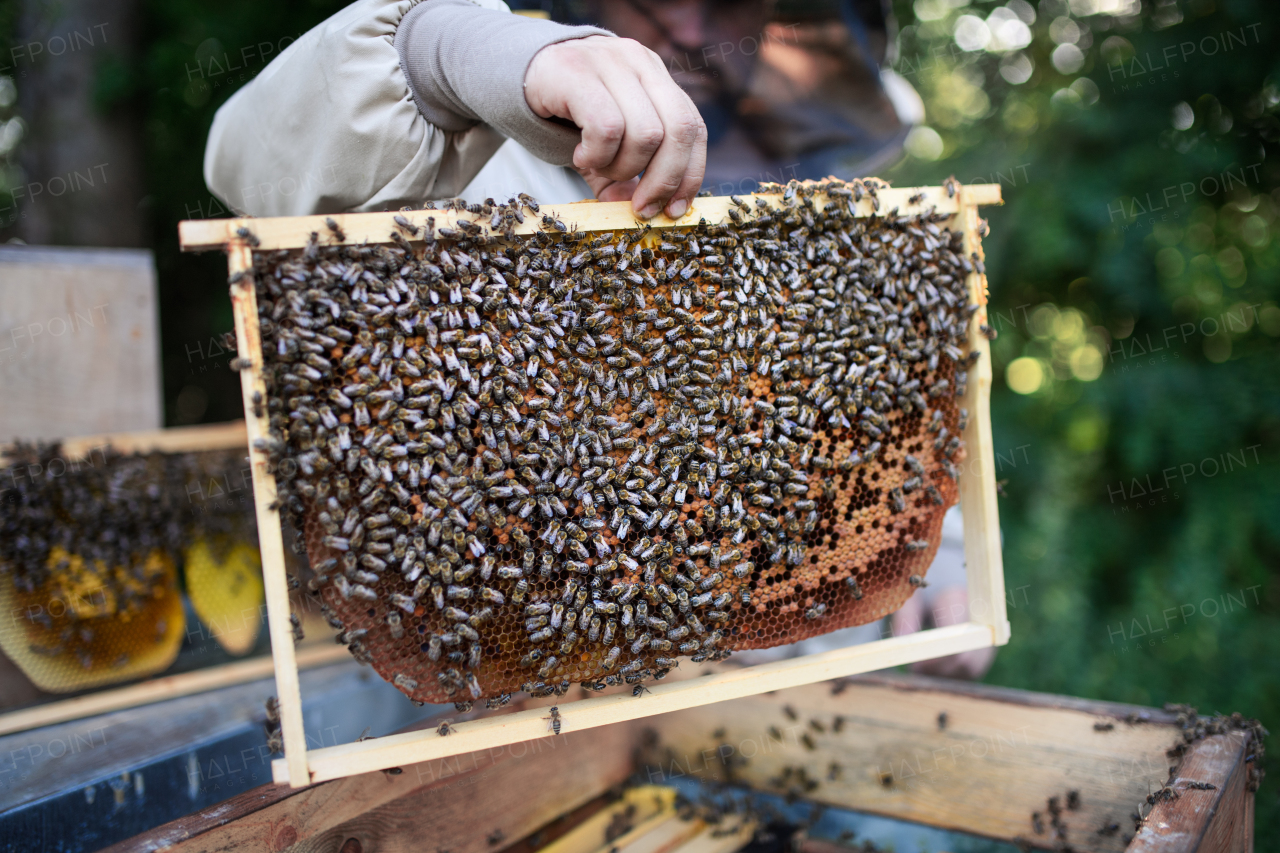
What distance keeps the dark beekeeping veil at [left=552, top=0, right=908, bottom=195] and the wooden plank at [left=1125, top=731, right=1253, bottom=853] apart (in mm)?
2788

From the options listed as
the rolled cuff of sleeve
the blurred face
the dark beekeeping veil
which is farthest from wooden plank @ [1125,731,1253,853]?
the blurred face

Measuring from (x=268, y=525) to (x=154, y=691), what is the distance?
2404mm

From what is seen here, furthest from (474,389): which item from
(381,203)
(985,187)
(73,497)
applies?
(73,497)

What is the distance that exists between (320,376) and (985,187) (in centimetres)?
222

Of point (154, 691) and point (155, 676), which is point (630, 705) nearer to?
point (154, 691)

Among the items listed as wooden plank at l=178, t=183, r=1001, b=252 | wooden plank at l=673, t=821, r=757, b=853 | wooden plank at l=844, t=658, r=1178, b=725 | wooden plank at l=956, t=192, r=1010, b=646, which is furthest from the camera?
wooden plank at l=673, t=821, r=757, b=853

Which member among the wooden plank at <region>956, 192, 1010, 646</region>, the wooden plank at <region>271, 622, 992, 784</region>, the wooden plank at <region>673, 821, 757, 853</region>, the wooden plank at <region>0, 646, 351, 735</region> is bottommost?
the wooden plank at <region>673, 821, 757, 853</region>

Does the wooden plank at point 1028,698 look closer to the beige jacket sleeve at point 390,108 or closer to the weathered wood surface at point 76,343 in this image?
the beige jacket sleeve at point 390,108

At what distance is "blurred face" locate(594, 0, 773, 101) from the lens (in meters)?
3.19

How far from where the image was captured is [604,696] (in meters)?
2.14

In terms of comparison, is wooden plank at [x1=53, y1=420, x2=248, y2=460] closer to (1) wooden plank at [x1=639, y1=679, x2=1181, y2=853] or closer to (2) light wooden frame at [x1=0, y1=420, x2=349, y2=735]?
(2) light wooden frame at [x1=0, y1=420, x2=349, y2=735]

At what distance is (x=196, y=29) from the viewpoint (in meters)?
5.79

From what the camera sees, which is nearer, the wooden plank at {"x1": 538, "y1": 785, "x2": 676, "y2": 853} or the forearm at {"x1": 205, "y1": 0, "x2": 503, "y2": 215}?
the forearm at {"x1": 205, "y1": 0, "x2": 503, "y2": 215}

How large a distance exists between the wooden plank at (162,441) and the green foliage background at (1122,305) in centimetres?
369
